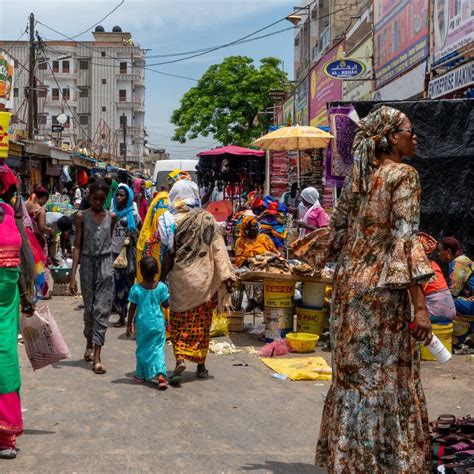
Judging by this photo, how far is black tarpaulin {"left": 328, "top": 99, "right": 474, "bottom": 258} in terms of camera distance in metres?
8.59

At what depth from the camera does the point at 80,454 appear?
4.65 metres

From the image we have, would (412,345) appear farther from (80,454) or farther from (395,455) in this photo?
(80,454)

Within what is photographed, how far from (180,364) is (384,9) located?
10770mm

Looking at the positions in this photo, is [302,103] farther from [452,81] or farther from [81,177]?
[452,81]

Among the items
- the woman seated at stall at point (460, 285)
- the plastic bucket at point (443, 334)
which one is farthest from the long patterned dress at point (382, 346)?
the woman seated at stall at point (460, 285)

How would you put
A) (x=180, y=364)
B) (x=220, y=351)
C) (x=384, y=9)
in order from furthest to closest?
(x=384, y=9), (x=220, y=351), (x=180, y=364)

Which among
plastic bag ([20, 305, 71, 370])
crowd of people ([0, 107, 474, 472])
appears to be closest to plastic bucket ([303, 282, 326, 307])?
crowd of people ([0, 107, 474, 472])

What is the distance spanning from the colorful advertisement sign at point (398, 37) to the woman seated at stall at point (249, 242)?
458cm

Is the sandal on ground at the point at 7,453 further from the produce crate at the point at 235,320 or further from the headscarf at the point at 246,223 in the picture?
the headscarf at the point at 246,223

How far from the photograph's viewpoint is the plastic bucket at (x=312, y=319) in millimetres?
8617

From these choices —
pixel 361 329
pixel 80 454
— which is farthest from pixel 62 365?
pixel 361 329

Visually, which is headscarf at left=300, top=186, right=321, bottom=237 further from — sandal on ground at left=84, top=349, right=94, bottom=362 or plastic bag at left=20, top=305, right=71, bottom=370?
plastic bag at left=20, top=305, right=71, bottom=370

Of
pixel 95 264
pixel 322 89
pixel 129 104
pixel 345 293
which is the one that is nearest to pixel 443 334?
pixel 95 264

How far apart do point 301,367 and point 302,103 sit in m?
18.3
